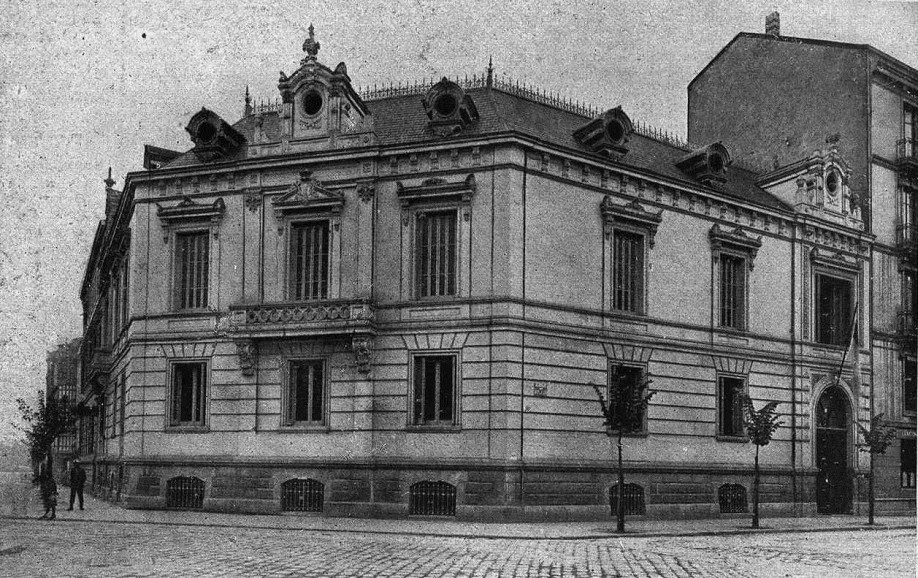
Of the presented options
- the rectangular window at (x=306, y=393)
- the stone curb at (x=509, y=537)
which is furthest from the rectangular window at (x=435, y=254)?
the stone curb at (x=509, y=537)

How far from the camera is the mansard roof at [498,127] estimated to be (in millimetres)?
30859

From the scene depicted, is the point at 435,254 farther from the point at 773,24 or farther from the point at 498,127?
the point at 773,24

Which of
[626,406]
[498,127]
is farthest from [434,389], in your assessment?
[498,127]

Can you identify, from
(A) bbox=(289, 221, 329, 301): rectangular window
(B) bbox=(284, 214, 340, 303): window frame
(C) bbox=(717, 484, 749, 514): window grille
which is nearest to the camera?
(B) bbox=(284, 214, 340, 303): window frame

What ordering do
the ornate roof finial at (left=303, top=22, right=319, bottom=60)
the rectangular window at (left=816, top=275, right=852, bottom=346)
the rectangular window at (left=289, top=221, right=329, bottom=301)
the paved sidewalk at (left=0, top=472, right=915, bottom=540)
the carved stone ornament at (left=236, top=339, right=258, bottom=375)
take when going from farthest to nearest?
the rectangular window at (left=816, top=275, right=852, bottom=346) < the rectangular window at (left=289, top=221, right=329, bottom=301) < the carved stone ornament at (left=236, top=339, right=258, bottom=375) < the ornate roof finial at (left=303, top=22, right=319, bottom=60) < the paved sidewalk at (left=0, top=472, right=915, bottom=540)

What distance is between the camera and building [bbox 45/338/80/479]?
114ft

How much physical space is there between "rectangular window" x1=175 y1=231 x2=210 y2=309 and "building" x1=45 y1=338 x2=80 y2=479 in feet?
13.9

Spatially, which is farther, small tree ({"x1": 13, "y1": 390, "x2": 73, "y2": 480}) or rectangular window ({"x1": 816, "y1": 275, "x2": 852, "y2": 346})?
small tree ({"x1": 13, "y1": 390, "x2": 73, "y2": 480})

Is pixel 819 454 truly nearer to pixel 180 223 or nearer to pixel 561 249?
pixel 561 249

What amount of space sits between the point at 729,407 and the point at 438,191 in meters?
13.2

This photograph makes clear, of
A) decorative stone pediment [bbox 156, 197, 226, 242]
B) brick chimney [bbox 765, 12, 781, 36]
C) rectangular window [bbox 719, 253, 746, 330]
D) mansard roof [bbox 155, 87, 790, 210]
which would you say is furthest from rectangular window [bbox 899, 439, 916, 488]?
decorative stone pediment [bbox 156, 197, 226, 242]

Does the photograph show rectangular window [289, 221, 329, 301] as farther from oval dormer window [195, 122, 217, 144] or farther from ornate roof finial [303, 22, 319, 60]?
ornate roof finial [303, 22, 319, 60]

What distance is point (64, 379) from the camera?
42.8 metres

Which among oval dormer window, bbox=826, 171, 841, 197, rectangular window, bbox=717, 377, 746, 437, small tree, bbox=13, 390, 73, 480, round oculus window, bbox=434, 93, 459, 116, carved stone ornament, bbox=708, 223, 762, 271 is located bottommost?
small tree, bbox=13, 390, 73, 480
